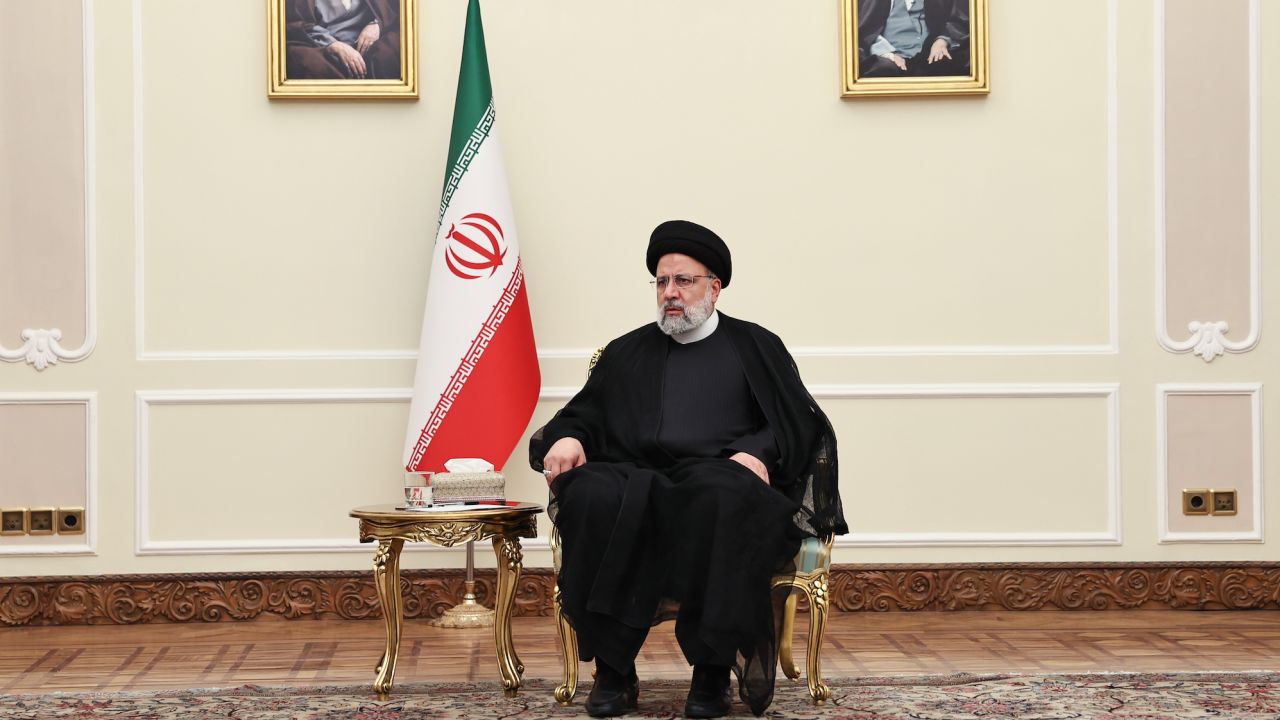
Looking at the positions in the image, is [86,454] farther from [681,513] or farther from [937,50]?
[937,50]

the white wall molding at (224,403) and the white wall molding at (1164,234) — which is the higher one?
the white wall molding at (1164,234)

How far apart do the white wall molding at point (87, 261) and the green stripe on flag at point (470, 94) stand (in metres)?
1.37

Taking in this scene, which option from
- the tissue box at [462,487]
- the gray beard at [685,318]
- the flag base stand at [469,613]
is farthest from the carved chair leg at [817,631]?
the flag base stand at [469,613]

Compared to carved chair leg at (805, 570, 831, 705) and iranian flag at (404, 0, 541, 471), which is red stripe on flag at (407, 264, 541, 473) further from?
carved chair leg at (805, 570, 831, 705)

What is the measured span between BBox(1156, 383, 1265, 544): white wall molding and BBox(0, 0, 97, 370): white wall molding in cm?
413

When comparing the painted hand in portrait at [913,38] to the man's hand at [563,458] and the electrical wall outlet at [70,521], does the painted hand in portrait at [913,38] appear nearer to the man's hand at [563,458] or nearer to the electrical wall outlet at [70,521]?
the man's hand at [563,458]

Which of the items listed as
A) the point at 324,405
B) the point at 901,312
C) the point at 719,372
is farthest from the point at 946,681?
the point at 324,405

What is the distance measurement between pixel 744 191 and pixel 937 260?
0.81 metres

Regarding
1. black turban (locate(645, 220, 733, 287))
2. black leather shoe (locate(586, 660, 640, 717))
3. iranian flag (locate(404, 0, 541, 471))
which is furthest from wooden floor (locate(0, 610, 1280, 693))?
black turban (locate(645, 220, 733, 287))

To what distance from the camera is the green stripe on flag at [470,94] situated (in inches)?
183

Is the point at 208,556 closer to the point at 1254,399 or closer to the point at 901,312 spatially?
the point at 901,312

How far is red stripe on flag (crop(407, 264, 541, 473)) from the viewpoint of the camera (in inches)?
179

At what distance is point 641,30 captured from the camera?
4969 mm

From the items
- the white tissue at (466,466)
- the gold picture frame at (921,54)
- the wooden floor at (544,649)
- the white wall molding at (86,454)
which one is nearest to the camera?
the white tissue at (466,466)
